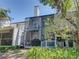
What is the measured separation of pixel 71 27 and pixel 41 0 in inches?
119

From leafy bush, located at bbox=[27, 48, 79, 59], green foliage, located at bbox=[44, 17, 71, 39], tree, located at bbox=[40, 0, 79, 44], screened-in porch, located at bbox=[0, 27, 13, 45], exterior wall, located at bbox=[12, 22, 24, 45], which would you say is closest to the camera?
leafy bush, located at bbox=[27, 48, 79, 59]

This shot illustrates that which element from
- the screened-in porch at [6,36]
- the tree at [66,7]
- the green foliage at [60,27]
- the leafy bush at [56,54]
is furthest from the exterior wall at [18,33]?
the tree at [66,7]

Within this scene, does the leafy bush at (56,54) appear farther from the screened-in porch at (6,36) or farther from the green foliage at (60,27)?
the screened-in porch at (6,36)

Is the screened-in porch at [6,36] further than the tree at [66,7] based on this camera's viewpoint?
Yes

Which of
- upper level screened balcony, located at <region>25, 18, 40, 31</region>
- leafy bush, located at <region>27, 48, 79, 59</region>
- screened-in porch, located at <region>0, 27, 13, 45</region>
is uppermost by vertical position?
upper level screened balcony, located at <region>25, 18, 40, 31</region>

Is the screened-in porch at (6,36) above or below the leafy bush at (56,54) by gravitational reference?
above

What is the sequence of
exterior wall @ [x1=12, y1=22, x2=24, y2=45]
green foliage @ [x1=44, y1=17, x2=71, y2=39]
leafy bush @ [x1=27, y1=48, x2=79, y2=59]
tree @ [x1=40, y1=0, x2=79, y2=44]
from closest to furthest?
leafy bush @ [x1=27, y1=48, x2=79, y2=59]
tree @ [x1=40, y1=0, x2=79, y2=44]
green foliage @ [x1=44, y1=17, x2=71, y2=39]
exterior wall @ [x1=12, y1=22, x2=24, y2=45]

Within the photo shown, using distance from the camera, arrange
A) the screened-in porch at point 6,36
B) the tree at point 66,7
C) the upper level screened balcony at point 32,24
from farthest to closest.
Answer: the screened-in porch at point 6,36 → the upper level screened balcony at point 32,24 → the tree at point 66,7

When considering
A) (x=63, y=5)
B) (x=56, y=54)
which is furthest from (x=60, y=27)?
(x=56, y=54)

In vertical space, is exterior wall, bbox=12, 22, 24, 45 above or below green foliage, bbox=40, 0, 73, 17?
below

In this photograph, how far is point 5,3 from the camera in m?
26.1

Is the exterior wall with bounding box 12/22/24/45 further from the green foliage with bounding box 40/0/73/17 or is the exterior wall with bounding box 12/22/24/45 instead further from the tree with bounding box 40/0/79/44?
the green foliage with bounding box 40/0/73/17

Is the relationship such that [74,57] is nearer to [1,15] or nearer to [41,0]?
[41,0]

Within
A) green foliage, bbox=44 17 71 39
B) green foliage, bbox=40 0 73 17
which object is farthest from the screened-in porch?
green foliage, bbox=40 0 73 17
